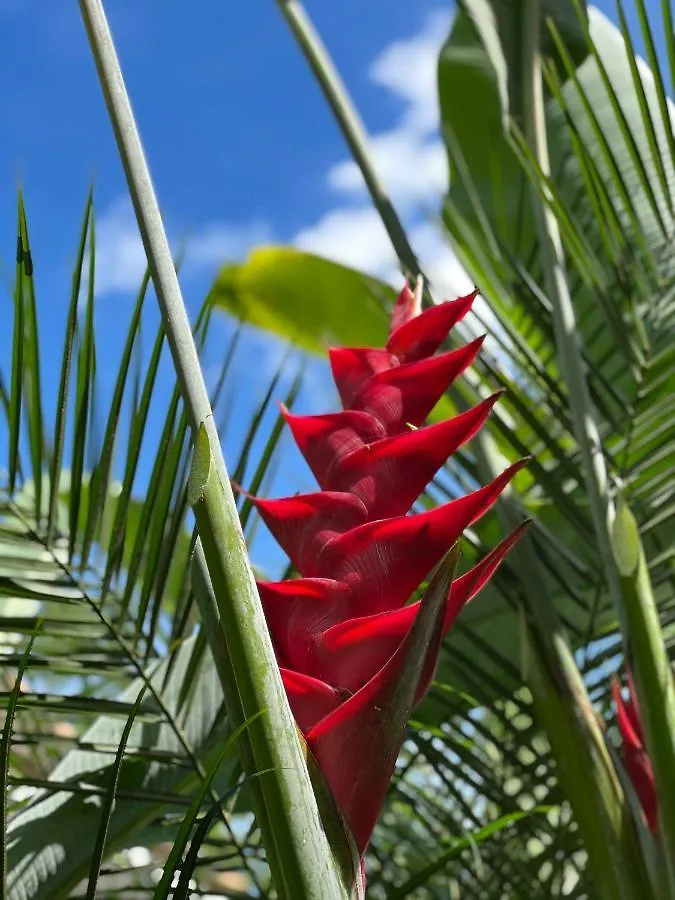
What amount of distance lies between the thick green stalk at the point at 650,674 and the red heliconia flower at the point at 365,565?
155mm

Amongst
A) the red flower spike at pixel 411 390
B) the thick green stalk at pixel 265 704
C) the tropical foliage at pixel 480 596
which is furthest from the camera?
the tropical foliage at pixel 480 596

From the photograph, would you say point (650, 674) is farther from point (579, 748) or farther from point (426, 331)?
point (426, 331)

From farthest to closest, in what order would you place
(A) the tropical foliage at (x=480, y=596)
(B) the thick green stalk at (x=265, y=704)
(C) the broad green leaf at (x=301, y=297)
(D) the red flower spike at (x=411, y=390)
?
(C) the broad green leaf at (x=301, y=297) < (A) the tropical foliage at (x=480, y=596) < (D) the red flower spike at (x=411, y=390) < (B) the thick green stalk at (x=265, y=704)

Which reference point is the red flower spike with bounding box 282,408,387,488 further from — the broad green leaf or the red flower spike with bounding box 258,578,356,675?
the broad green leaf

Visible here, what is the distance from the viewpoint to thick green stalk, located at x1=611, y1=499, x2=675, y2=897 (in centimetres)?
41

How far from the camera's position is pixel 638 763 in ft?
1.51

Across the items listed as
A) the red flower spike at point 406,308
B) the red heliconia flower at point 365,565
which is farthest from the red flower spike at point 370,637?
the red flower spike at point 406,308

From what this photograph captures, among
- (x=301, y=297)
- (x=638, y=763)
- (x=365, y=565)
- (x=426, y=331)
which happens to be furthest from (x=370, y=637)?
(x=301, y=297)

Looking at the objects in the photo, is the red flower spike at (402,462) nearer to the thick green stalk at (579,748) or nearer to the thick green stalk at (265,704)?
the thick green stalk at (265,704)

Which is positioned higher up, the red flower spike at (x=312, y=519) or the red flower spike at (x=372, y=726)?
the red flower spike at (x=312, y=519)

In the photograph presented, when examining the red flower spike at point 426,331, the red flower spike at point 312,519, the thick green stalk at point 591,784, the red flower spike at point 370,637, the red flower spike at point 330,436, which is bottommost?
the thick green stalk at point 591,784

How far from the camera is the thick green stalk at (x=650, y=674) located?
411 millimetres

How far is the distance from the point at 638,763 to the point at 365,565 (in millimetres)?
250

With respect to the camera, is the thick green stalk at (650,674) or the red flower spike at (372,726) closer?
the red flower spike at (372,726)
